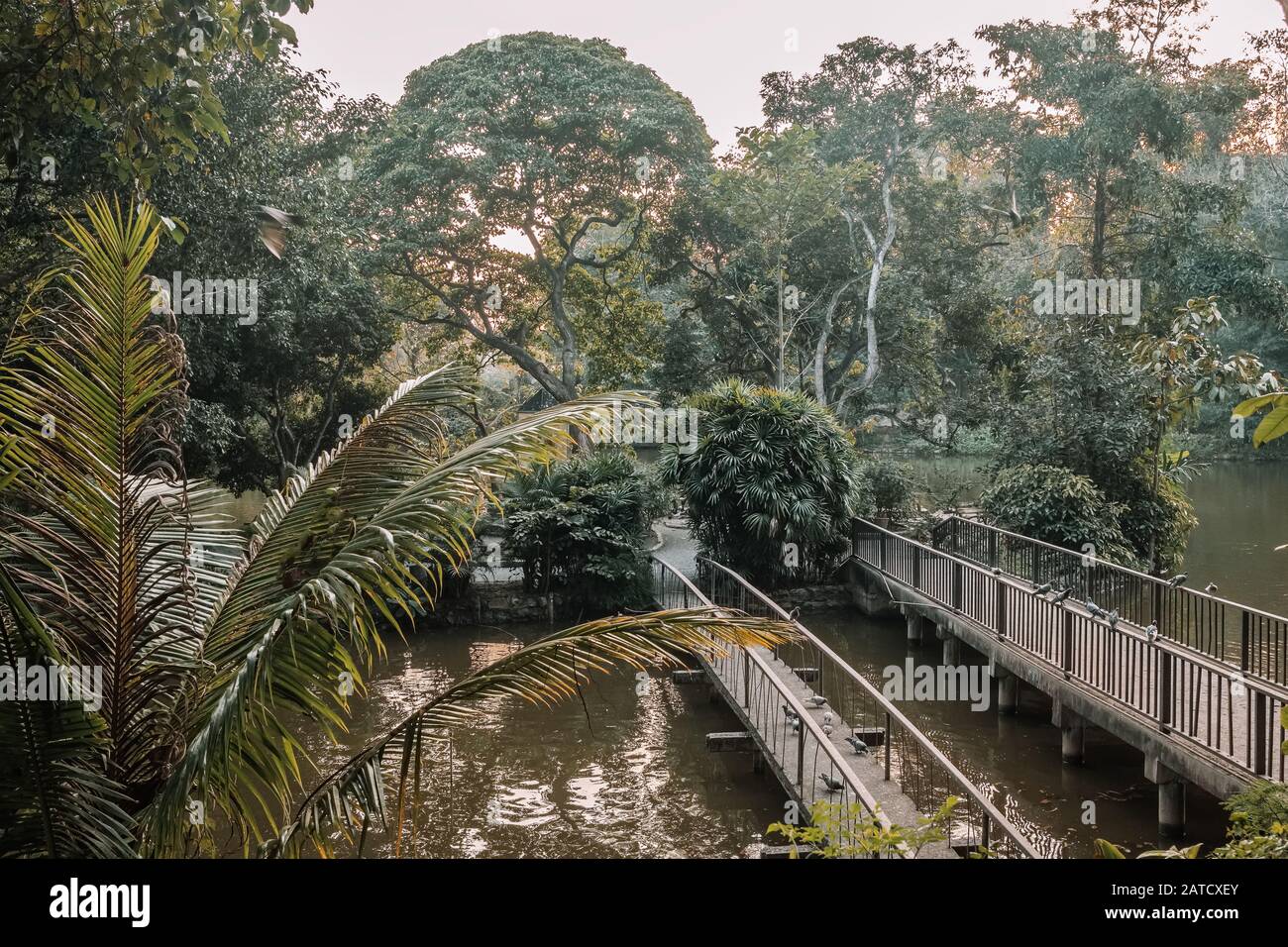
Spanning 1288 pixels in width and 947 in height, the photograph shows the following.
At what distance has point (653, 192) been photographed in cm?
2378

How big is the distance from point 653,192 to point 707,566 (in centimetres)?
1135

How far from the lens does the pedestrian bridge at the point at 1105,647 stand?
7.23 m

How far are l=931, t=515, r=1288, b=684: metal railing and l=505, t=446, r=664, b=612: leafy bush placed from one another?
4547mm

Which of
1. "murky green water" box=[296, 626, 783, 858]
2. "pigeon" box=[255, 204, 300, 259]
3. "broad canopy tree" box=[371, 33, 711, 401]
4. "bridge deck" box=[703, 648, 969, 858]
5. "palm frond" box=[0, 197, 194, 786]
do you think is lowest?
"murky green water" box=[296, 626, 783, 858]

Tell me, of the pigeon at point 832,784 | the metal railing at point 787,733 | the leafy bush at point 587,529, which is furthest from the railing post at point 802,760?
the leafy bush at point 587,529

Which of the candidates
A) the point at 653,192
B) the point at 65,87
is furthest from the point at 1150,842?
the point at 653,192

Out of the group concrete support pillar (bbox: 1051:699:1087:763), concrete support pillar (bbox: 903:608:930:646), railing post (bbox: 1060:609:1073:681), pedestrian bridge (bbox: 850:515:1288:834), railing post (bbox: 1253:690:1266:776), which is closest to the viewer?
railing post (bbox: 1253:690:1266:776)

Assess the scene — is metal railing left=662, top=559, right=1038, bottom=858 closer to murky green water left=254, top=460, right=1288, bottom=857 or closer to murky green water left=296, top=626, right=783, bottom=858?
murky green water left=254, top=460, right=1288, bottom=857

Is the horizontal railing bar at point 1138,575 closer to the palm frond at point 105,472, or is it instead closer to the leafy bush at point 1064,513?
the leafy bush at point 1064,513

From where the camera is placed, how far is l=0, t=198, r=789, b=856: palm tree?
3.62m

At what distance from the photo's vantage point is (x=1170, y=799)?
7.96m

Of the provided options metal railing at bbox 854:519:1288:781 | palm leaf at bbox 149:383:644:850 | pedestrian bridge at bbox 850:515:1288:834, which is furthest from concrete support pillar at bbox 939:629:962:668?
palm leaf at bbox 149:383:644:850

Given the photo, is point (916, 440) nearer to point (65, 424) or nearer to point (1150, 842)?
point (1150, 842)
